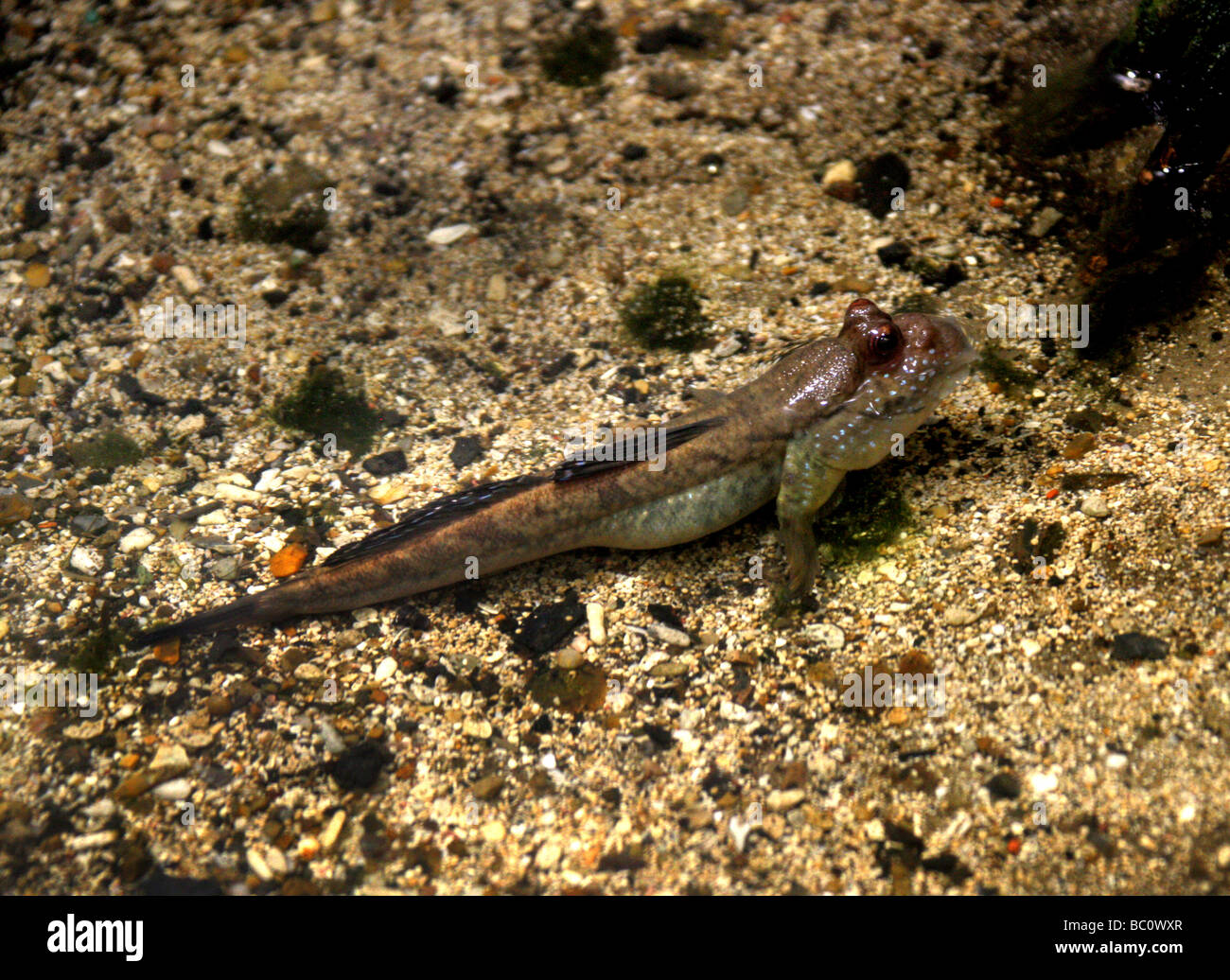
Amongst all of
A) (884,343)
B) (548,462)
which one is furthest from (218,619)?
(884,343)

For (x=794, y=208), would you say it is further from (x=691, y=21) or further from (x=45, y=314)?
(x=45, y=314)

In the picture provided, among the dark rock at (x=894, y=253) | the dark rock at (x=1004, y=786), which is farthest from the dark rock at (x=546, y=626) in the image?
the dark rock at (x=894, y=253)

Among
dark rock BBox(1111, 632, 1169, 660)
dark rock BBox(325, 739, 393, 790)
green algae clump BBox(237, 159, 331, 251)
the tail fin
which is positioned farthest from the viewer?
green algae clump BBox(237, 159, 331, 251)

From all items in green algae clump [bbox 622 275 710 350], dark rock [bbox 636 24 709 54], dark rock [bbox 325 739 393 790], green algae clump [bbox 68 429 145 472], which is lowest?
dark rock [bbox 325 739 393 790]

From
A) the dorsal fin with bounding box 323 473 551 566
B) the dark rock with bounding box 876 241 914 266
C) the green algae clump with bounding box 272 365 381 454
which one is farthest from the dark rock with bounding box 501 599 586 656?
the dark rock with bounding box 876 241 914 266

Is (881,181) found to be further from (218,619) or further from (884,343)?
(218,619)

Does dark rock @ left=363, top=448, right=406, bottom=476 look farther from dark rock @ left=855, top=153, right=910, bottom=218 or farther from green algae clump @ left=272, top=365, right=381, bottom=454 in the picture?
dark rock @ left=855, top=153, right=910, bottom=218
